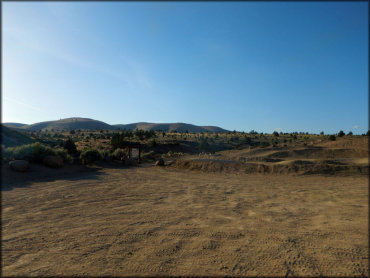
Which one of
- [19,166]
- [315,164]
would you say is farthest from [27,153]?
[315,164]

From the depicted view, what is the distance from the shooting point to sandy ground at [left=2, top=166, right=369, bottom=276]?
335cm

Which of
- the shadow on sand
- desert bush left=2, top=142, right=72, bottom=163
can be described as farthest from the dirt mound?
desert bush left=2, top=142, right=72, bottom=163

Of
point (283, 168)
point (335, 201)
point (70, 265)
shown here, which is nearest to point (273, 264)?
point (70, 265)

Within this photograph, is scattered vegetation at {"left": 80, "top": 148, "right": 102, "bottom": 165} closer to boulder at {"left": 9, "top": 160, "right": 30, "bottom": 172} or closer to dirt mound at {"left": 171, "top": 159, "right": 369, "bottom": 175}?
boulder at {"left": 9, "top": 160, "right": 30, "bottom": 172}

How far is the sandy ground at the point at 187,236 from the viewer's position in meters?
3.35

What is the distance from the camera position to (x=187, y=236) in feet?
14.7

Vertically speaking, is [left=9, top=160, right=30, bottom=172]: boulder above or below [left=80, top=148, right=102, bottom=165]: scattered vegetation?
below

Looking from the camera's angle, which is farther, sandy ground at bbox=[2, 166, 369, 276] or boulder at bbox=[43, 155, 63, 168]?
boulder at bbox=[43, 155, 63, 168]

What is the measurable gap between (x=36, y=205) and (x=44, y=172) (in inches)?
282

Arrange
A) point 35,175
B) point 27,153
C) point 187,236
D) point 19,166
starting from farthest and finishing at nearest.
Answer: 1. point 27,153
2. point 19,166
3. point 35,175
4. point 187,236

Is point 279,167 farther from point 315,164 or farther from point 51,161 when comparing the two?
point 51,161

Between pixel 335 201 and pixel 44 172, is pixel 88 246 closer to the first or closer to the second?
pixel 335 201

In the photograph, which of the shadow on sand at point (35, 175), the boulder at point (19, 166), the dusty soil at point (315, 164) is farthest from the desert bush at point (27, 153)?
the dusty soil at point (315, 164)

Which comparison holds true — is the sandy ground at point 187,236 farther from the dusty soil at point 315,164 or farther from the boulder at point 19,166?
the boulder at point 19,166
